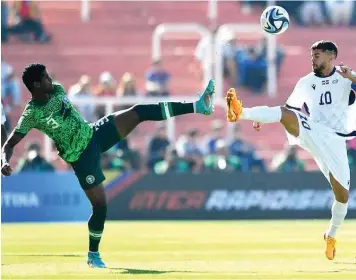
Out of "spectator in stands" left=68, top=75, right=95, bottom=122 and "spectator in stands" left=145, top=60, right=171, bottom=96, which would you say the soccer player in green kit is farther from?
"spectator in stands" left=145, top=60, right=171, bottom=96

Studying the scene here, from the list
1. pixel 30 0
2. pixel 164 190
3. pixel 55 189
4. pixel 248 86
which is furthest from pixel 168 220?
pixel 30 0

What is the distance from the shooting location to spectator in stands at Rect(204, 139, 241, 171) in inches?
1081

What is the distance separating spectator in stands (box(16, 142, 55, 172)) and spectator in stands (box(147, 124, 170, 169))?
2.42 m

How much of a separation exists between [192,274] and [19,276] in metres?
2.01

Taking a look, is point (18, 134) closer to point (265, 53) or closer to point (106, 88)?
point (106, 88)

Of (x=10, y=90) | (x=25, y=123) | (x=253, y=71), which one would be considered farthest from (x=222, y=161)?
(x=25, y=123)

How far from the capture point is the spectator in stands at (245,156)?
2791 cm

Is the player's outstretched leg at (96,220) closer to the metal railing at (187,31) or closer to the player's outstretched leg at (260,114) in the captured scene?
the player's outstretched leg at (260,114)

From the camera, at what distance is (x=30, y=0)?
32.7m

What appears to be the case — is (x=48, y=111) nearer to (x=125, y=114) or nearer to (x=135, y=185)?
(x=125, y=114)

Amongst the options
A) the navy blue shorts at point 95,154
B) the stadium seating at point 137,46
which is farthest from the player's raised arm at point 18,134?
the stadium seating at point 137,46

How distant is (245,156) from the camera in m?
Result: 28.1

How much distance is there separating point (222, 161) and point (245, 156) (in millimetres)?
840

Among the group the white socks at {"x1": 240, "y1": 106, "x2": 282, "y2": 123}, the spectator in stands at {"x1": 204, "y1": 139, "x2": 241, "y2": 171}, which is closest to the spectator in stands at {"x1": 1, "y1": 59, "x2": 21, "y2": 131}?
the spectator in stands at {"x1": 204, "y1": 139, "x2": 241, "y2": 171}
